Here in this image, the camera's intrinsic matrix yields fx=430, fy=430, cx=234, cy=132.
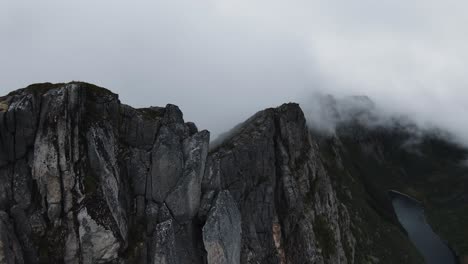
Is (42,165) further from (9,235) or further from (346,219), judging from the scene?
(346,219)

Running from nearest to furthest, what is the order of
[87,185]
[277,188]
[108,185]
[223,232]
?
[87,185]
[108,185]
[223,232]
[277,188]

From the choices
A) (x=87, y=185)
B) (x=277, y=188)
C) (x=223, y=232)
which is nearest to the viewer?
(x=87, y=185)

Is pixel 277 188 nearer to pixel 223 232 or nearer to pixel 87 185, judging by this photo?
pixel 223 232

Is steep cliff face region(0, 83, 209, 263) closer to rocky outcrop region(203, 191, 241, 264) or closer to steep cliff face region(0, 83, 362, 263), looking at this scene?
steep cliff face region(0, 83, 362, 263)

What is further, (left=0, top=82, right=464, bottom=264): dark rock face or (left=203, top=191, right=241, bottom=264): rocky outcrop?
(left=203, top=191, right=241, bottom=264): rocky outcrop

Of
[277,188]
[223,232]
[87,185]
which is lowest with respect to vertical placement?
[223,232]

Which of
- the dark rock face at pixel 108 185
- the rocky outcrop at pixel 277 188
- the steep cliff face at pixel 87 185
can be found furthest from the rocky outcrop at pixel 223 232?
the rocky outcrop at pixel 277 188

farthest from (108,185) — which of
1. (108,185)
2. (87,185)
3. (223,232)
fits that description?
(223,232)

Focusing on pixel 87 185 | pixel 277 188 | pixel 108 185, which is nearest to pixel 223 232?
pixel 108 185

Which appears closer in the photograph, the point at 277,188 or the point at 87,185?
the point at 87,185

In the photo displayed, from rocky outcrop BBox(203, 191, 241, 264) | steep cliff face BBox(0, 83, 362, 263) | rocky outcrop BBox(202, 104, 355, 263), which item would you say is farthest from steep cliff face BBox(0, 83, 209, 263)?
rocky outcrop BBox(202, 104, 355, 263)

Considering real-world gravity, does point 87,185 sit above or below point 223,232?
above

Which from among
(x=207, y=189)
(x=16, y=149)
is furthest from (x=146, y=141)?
(x=16, y=149)

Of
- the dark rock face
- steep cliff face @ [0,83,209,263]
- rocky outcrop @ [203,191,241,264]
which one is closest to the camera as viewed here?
steep cliff face @ [0,83,209,263]
